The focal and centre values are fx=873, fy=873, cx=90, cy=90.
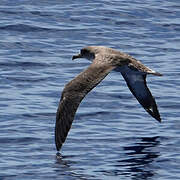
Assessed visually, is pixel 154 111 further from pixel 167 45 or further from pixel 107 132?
pixel 167 45

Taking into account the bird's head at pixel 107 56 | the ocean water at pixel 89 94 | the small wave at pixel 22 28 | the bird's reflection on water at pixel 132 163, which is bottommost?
the bird's reflection on water at pixel 132 163

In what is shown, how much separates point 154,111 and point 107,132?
1.19 meters

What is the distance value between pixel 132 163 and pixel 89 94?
391 centimetres

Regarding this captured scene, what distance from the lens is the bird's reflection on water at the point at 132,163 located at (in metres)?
13.3

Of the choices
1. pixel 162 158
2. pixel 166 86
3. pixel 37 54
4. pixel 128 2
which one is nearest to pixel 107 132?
pixel 162 158

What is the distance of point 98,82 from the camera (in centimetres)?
1396

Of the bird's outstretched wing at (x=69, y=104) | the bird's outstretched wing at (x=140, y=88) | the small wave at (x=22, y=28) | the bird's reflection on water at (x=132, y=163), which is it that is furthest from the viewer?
the small wave at (x=22, y=28)

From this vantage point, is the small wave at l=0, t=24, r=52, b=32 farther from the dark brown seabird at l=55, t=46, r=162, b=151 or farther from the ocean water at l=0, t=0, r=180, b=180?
the dark brown seabird at l=55, t=46, r=162, b=151

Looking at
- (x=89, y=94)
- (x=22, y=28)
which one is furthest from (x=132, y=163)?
(x=22, y=28)

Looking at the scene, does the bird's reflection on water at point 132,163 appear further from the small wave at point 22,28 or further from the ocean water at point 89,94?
the small wave at point 22,28

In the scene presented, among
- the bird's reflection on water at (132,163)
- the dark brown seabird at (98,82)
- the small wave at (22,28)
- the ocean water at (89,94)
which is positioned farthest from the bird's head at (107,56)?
the small wave at (22,28)

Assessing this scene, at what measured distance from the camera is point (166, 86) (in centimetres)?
1795

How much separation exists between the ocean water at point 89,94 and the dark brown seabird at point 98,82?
0.34 meters

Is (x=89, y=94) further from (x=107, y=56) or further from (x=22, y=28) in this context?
(x=22, y=28)
